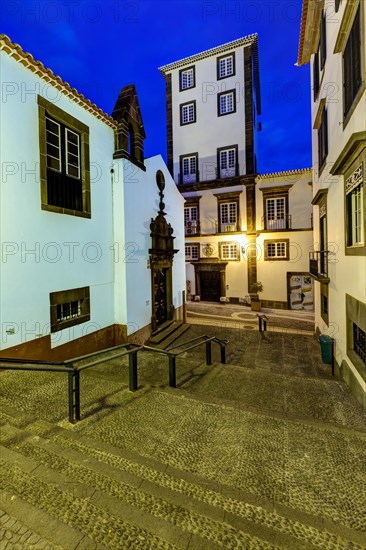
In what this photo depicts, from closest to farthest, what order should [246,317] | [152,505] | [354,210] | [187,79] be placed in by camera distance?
[152,505] → [354,210] → [246,317] → [187,79]

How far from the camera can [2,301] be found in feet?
17.2

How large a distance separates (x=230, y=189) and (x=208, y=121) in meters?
5.90

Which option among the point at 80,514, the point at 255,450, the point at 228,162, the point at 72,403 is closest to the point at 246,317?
the point at 228,162

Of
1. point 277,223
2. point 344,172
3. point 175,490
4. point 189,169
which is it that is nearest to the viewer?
point 175,490

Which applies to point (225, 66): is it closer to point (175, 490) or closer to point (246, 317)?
point (246, 317)

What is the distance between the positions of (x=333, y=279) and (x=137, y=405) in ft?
21.8

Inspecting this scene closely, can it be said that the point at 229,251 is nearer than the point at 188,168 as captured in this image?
Yes

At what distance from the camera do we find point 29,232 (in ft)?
18.8

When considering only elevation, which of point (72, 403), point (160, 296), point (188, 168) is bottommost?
point (72, 403)

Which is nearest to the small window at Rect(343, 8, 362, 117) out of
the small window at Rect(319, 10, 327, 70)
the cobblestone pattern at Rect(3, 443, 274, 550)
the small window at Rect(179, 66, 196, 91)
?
the small window at Rect(319, 10, 327, 70)

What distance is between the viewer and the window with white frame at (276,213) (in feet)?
60.8

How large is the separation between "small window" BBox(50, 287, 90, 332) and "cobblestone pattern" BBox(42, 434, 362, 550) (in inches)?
155

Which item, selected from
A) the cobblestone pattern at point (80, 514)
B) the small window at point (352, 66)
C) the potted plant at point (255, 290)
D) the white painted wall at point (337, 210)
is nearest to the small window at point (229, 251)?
the potted plant at point (255, 290)

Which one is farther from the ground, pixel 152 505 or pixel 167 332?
pixel 152 505
